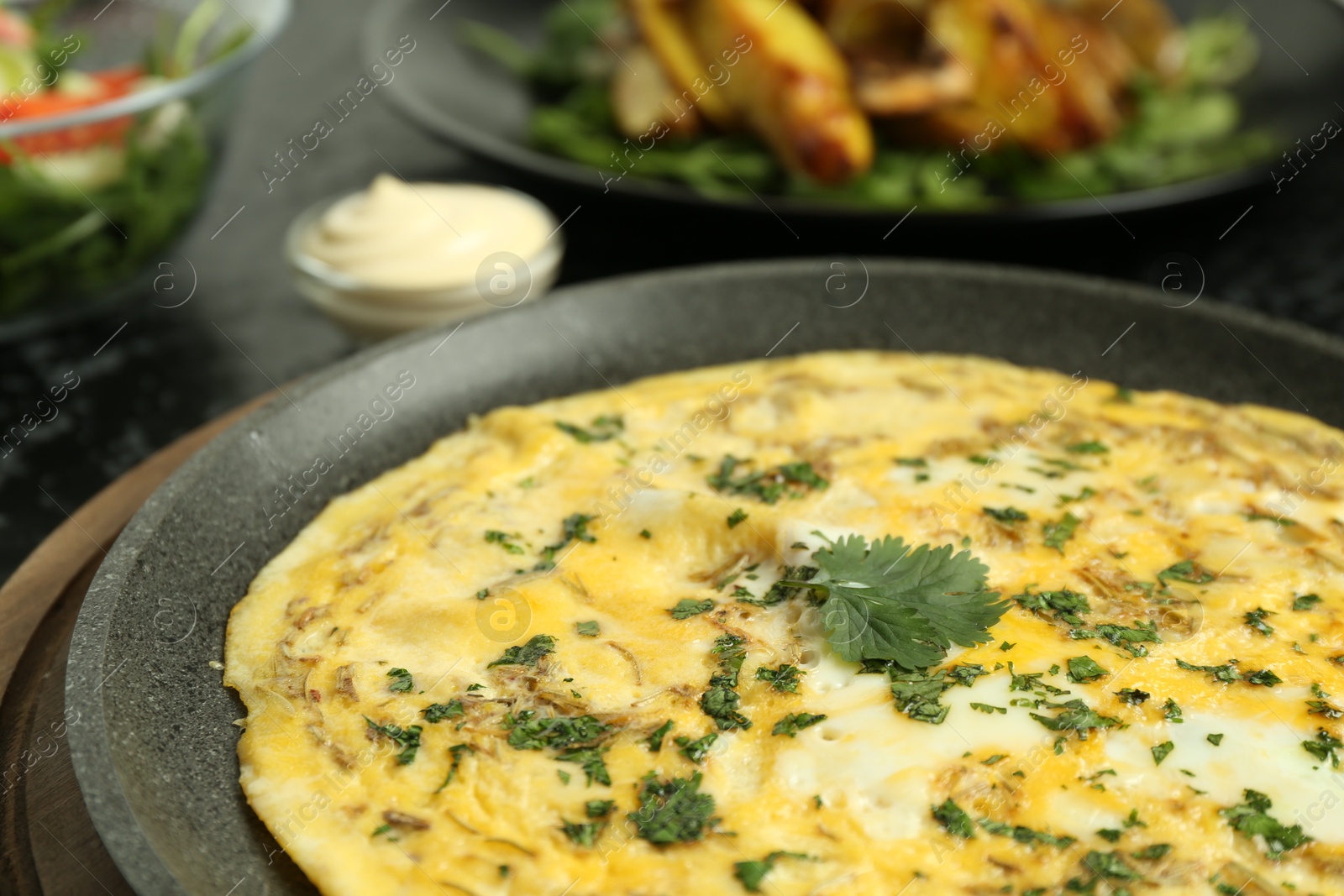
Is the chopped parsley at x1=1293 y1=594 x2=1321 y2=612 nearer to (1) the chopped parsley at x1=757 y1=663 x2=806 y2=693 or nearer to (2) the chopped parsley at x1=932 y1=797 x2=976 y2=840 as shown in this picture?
(2) the chopped parsley at x1=932 y1=797 x2=976 y2=840

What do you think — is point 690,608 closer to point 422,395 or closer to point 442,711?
point 442,711

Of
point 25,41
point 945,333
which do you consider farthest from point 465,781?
point 25,41

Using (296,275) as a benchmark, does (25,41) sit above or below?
above

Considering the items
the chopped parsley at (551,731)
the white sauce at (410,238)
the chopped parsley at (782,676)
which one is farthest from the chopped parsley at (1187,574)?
the white sauce at (410,238)

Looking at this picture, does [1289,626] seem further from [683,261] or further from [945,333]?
[683,261]

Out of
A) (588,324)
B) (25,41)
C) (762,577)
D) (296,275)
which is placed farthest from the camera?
(25,41)

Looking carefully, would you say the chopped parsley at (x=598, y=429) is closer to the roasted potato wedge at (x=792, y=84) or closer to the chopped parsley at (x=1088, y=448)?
the chopped parsley at (x=1088, y=448)

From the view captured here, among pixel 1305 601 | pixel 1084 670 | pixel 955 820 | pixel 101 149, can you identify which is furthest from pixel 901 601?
pixel 101 149
